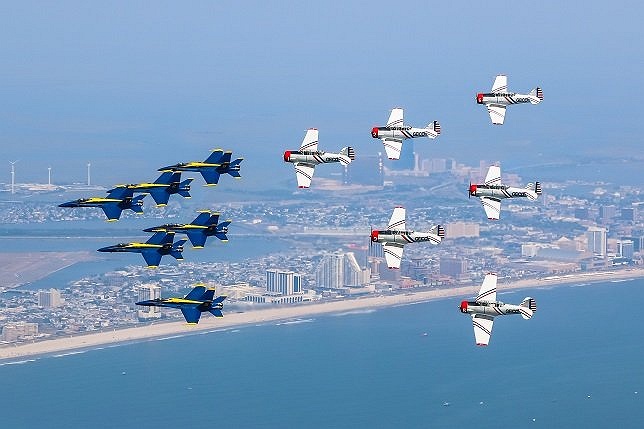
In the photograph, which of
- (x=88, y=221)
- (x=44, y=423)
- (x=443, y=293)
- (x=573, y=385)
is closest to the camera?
(x=44, y=423)

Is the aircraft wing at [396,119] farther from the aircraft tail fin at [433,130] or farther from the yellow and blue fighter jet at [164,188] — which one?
the yellow and blue fighter jet at [164,188]

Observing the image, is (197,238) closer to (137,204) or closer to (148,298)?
(137,204)

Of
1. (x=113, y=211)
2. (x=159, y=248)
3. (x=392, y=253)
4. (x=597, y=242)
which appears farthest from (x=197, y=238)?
(x=597, y=242)


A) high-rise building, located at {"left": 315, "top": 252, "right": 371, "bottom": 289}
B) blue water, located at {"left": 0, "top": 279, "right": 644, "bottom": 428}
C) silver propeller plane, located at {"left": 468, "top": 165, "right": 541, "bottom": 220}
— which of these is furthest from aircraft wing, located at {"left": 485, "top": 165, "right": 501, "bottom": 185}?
high-rise building, located at {"left": 315, "top": 252, "right": 371, "bottom": 289}

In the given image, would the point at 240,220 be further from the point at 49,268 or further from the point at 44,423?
the point at 44,423

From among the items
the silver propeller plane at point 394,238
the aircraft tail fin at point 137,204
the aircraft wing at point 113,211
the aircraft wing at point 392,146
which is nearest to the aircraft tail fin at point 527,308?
→ the silver propeller plane at point 394,238

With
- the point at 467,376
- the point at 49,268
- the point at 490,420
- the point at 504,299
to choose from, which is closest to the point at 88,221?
the point at 49,268
